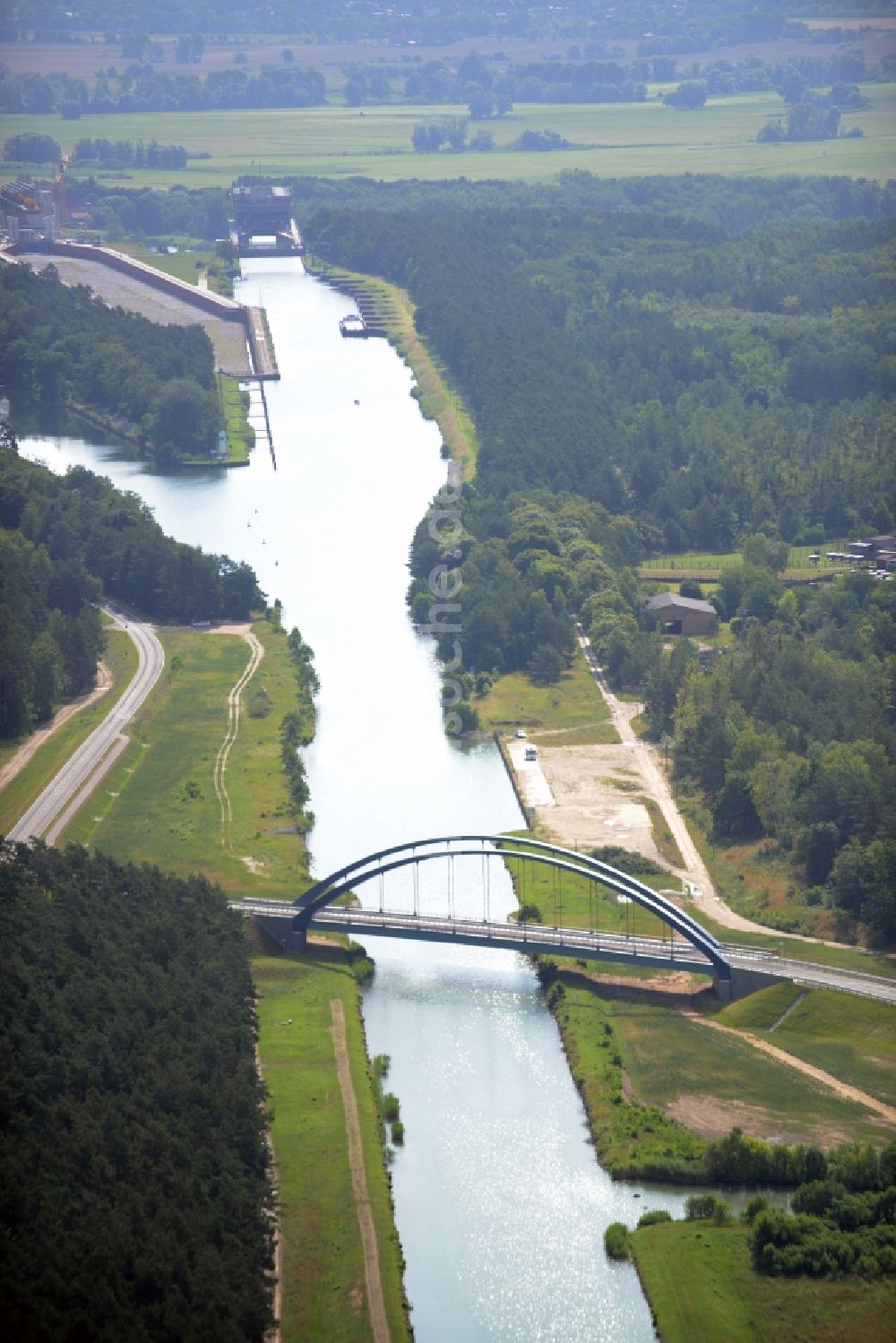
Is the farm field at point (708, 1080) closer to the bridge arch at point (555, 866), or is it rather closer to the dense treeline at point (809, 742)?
the bridge arch at point (555, 866)

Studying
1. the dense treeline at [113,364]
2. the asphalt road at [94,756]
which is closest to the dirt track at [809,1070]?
the asphalt road at [94,756]

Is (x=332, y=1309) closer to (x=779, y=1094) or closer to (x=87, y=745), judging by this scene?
(x=779, y=1094)

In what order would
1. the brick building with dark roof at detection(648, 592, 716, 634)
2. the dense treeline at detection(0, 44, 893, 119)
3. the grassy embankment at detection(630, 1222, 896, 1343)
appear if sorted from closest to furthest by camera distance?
the grassy embankment at detection(630, 1222, 896, 1343) → the brick building with dark roof at detection(648, 592, 716, 634) → the dense treeline at detection(0, 44, 893, 119)

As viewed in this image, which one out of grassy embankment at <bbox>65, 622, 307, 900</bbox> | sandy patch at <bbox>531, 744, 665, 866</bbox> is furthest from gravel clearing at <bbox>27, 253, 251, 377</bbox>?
sandy patch at <bbox>531, 744, 665, 866</bbox>

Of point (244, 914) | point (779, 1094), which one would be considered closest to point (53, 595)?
point (244, 914)

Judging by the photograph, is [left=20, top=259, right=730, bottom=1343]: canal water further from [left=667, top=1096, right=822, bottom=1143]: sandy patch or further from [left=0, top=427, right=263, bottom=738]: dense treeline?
[left=0, top=427, right=263, bottom=738]: dense treeline

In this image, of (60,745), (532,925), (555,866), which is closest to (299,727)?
(60,745)
